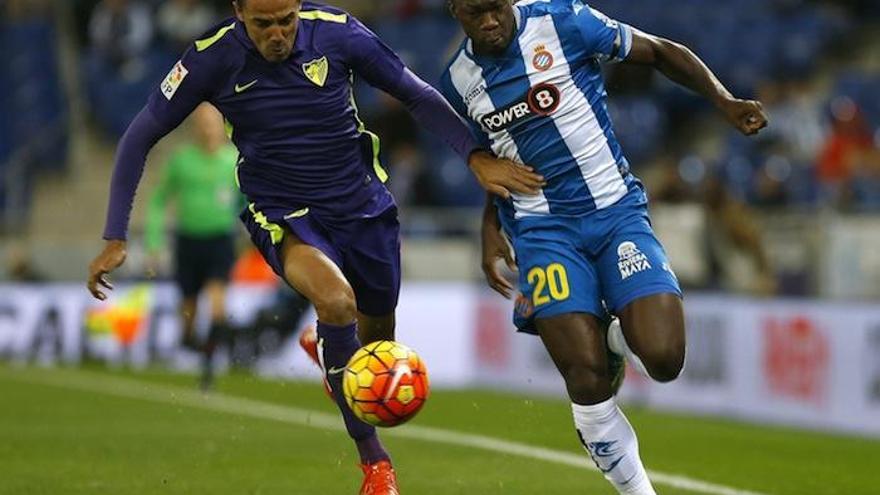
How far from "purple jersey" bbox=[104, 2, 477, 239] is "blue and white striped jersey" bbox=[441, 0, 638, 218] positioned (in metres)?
0.26

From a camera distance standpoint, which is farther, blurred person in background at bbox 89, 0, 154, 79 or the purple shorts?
blurred person in background at bbox 89, 0, 154, 79

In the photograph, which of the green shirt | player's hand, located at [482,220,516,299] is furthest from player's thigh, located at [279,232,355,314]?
the green shirt

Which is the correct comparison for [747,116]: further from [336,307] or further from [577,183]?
[336,307]

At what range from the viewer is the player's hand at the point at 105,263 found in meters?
8.38

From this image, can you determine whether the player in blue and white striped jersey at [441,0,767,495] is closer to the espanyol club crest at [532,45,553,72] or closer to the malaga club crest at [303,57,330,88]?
the espanyol club crest at [532,45,553,72]

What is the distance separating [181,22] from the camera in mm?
24562

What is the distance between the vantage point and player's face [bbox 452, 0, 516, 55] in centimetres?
806

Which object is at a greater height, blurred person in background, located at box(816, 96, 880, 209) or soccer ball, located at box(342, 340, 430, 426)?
blurred person in background, located at box(816, 96, 880, 209)

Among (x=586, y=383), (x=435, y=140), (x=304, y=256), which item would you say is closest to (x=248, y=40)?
(x=304, y=256)

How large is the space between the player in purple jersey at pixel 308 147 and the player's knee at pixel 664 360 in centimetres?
89

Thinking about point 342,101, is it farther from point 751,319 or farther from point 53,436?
point 751,319

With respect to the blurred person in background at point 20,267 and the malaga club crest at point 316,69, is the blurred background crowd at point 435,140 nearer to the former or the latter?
the blurred person in background at point 20,267

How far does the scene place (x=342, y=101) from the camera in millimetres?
8711

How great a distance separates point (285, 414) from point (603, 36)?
259 inches
